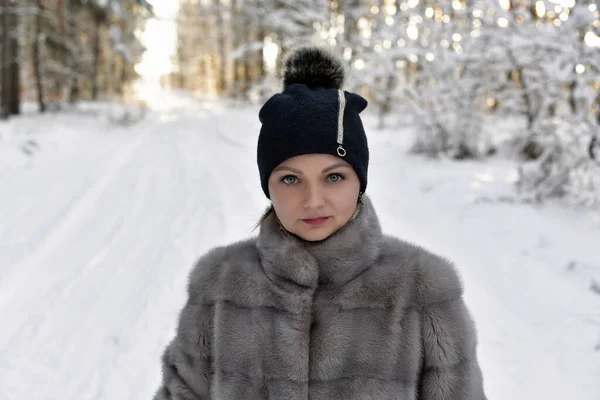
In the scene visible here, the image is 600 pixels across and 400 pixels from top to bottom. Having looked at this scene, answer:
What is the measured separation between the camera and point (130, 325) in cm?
397

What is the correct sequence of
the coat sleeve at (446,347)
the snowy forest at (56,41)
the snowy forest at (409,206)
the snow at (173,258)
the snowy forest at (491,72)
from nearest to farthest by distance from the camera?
the coat sleeve at (446,347), the snow at (173,258), the snowy forest at (409,206), the snowy forest at (491,72), the snowy forest at (56,41)

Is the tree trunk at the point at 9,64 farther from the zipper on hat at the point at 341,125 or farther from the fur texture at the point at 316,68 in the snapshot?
the zipper on hat at the point at 341,125

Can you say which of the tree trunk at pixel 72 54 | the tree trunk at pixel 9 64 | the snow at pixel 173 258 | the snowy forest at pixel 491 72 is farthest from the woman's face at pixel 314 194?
the tree trunk at pixel 72 54

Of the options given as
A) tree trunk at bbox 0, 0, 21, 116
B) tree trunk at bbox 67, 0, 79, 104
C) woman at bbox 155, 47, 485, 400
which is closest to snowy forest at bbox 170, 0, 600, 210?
woman at bbox 155, 47, 485, 400

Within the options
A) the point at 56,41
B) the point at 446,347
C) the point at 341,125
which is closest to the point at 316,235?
the point at 341,125

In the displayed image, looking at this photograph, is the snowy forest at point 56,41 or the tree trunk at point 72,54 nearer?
the snowy forest at point 56,41

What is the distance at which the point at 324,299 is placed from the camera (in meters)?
1.53

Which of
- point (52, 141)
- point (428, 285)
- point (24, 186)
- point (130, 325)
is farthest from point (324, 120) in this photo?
point (52, 141)

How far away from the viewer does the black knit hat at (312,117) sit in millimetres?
1502

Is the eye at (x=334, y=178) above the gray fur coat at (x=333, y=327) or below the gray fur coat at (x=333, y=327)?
above

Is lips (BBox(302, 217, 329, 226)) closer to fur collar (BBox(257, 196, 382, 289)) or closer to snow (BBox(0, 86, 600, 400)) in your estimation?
fur collar (BBox(257, 196, 382, 289))

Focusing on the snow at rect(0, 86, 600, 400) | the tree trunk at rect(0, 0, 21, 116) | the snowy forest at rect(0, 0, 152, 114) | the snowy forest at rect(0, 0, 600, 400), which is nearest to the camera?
the snow at rect(0, 86, 600, 400)

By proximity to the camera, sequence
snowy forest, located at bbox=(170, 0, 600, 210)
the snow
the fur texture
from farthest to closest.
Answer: snowy forest, located at bbox=(170, 0, 600, 210), the snow, the fur texture

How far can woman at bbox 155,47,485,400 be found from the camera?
147 centimetres
